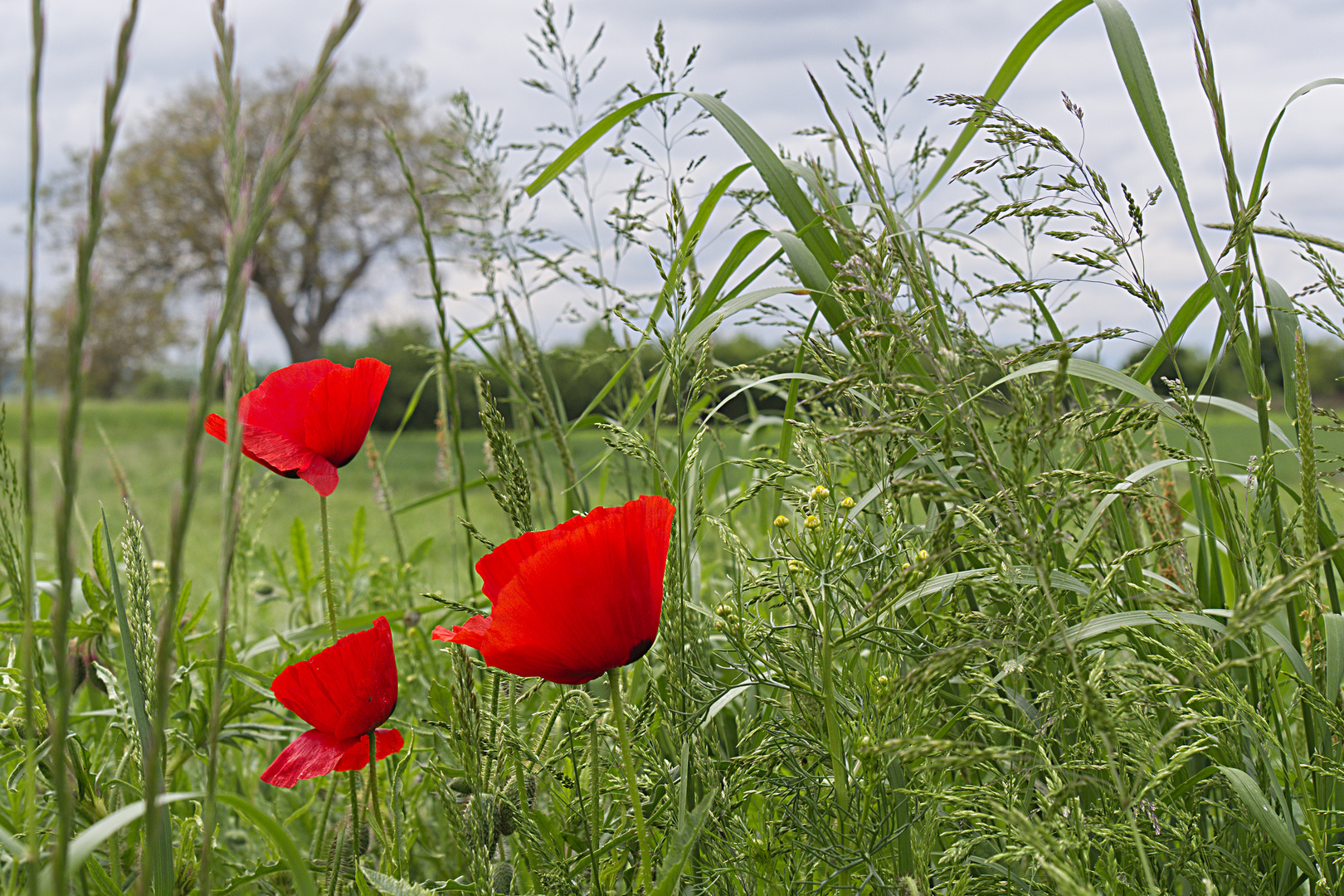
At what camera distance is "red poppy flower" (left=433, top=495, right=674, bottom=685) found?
2.36 feet

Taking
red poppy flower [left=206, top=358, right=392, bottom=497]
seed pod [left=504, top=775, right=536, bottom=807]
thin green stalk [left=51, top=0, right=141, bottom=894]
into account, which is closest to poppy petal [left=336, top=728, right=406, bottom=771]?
seed pod [left=504, top=775, right=536, bottom=807]

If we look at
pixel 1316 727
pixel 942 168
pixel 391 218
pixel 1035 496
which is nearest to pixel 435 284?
pixel 942 168

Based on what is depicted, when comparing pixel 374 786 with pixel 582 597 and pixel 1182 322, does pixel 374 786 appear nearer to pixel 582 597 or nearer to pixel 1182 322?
pixel 582 597

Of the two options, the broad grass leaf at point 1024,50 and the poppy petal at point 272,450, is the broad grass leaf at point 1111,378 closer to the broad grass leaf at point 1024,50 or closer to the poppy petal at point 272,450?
the broad grass leaf at point 1024,50

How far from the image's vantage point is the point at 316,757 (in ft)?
3.06

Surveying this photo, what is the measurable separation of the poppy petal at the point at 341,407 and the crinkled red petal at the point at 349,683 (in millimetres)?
255

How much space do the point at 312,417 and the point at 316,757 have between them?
38cm

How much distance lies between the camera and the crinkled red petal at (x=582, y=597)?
0.72 meters

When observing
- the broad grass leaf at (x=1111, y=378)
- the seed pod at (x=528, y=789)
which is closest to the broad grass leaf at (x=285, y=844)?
the seed pod at (x=528, y=789)

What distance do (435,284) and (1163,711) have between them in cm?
100

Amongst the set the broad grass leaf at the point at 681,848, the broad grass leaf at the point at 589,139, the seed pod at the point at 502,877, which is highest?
the broad grass leaf at the point at 589,139

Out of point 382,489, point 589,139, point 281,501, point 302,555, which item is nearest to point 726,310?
point 589,139

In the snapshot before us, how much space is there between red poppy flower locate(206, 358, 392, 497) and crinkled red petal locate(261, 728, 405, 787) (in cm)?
27

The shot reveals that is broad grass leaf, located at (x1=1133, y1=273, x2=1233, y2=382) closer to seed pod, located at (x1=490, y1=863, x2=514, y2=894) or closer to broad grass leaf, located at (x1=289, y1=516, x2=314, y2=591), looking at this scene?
seed pod, located at (x1=490, y1=863, x2=514, y2=894)
